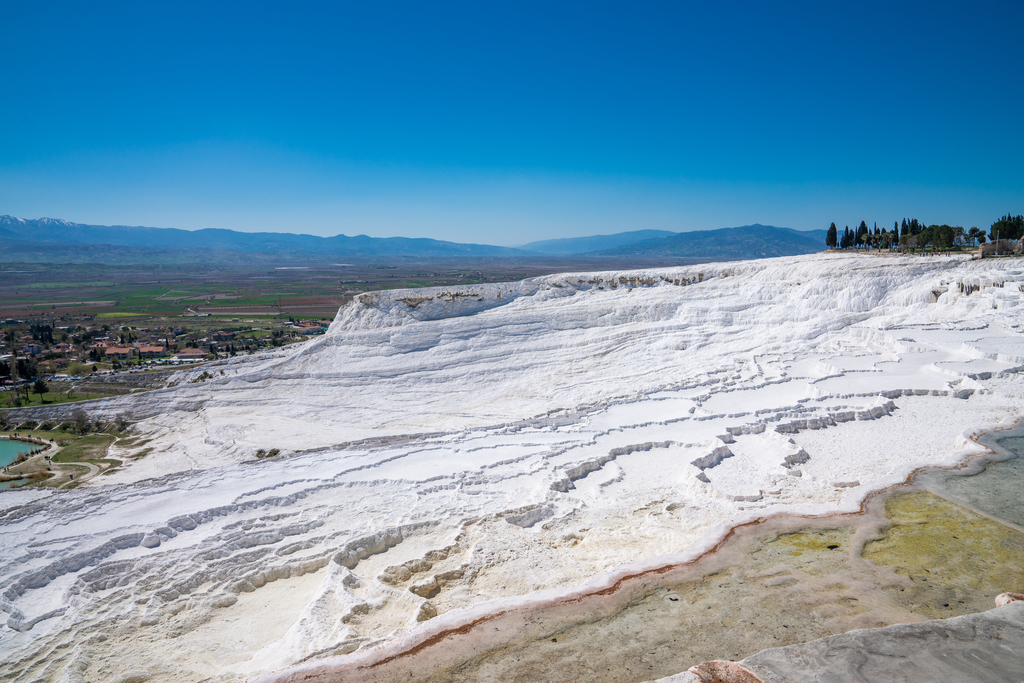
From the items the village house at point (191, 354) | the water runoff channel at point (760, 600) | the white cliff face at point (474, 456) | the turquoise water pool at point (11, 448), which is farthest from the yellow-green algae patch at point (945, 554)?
the village house at point (191, 354)

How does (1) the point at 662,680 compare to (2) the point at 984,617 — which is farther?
(2) the point at 984,617

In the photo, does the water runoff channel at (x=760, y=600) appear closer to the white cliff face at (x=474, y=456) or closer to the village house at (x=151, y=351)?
the white cliff face at (x=474, y=456)

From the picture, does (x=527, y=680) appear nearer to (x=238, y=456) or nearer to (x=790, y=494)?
(x=790, y=494)

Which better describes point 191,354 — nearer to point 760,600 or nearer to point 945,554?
point 760,600

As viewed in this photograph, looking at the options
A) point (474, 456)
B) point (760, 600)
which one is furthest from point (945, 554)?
point (474, 456)

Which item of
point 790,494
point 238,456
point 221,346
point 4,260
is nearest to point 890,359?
point 790,494

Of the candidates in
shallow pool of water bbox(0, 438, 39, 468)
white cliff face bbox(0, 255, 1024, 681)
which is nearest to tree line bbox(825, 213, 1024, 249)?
white cliff face bbox(0, 255, 1024, 681)
